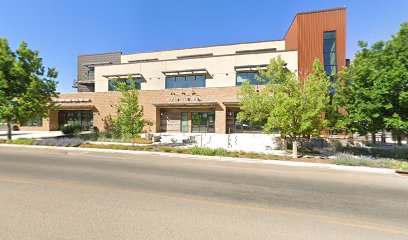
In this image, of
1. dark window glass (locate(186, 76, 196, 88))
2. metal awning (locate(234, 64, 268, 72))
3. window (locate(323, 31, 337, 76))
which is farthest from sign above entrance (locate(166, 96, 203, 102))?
window (locate(323, 31, 337, 76))

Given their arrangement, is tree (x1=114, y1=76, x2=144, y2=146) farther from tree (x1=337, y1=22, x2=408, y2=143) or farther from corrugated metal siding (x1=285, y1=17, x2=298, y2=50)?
corrugated metal siding (x1=285, y1=17, x2=298, y2=50)

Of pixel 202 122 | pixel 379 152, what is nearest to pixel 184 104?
pixel 202 122

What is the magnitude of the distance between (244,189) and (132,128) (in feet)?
38.9

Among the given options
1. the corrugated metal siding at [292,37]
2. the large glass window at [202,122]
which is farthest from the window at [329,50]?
the large glass window at [202,122]

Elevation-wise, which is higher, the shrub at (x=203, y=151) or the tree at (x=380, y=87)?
the tree at (x=380, y=87)

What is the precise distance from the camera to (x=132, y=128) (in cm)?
1580

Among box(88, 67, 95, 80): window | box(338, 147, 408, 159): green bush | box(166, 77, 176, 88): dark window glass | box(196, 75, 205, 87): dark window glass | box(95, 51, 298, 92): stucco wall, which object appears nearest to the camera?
box(338, 147, 408, 159): green bush

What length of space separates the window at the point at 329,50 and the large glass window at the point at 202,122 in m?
15.1

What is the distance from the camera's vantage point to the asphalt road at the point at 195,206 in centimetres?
370

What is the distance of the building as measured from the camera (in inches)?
943

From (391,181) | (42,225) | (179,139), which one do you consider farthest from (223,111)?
(42,225)

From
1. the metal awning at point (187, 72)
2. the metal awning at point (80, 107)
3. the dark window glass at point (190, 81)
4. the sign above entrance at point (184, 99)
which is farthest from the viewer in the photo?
the metal awning at point (80, 107)

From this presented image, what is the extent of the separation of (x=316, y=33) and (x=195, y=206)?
2722 centimetres

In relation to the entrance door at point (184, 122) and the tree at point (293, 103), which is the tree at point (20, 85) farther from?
the tree at point (293, 103)
